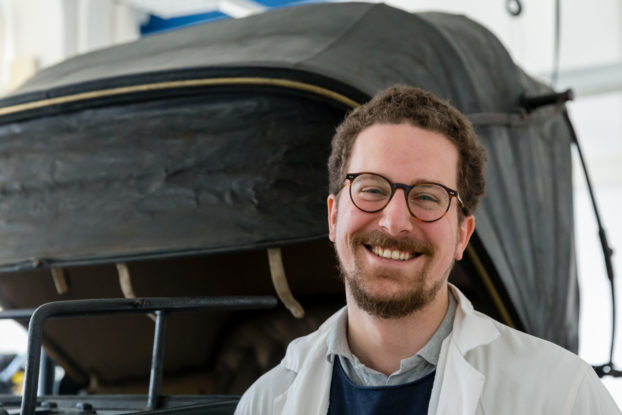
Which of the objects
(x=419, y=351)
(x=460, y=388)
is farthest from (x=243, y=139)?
(x=460, y=388)

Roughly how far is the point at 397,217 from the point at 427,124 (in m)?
0.18

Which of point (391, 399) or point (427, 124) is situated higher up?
point (427, 124)

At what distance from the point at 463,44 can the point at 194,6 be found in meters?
5.39

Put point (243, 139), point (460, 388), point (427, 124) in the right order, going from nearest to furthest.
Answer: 1. point (460, 388)
2. point (427, 124)
3. point (243, 139)

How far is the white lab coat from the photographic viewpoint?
137 centimetres

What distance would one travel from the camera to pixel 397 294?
1.46m

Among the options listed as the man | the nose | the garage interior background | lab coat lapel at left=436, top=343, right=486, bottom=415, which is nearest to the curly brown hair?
the man

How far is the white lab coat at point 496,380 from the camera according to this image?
1.37 m

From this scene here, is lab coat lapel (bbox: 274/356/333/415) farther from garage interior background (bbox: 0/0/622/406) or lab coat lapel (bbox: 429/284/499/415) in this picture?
garage interior background (bbox: 0/0/622/406)

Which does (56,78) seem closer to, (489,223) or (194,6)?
(489,223)

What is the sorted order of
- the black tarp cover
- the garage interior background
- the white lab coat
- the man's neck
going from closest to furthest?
the white lab coat → the man's neck → the black tarp cover → the garage interior background

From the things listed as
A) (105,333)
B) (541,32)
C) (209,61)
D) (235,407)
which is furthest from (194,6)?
(235,407)

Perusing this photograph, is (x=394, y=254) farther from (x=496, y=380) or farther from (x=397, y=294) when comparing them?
(x=496, y=380)

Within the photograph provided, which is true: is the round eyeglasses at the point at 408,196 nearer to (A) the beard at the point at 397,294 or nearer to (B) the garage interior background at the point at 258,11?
(A) the beard at the point at 397,294
